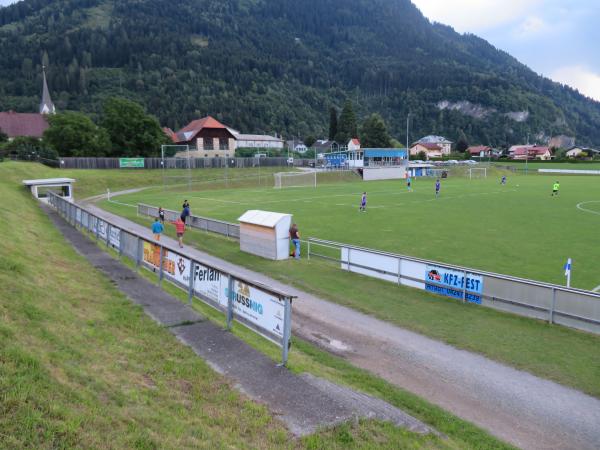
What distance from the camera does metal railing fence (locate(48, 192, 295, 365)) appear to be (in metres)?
8.45

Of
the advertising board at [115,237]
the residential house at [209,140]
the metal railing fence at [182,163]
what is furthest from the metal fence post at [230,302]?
the residential house at [209,140]

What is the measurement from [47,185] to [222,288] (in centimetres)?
3946

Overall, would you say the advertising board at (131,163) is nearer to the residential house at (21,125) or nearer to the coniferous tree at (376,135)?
the residential house at (21,125)

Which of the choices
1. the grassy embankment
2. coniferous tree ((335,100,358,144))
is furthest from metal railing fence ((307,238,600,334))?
coniferous tree ((335,100,358,144))

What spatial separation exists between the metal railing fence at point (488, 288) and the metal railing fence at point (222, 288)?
25.0 ft

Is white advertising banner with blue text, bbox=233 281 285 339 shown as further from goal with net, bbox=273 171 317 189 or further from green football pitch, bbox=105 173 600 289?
goal with net, bbox=273 171 317 189

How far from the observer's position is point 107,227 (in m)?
19.9

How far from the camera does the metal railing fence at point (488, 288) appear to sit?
483 inches

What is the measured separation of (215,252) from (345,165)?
2966 inches

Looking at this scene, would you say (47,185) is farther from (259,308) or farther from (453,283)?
(259,308)

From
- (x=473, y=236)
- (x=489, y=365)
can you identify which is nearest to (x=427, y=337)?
(x=489, y=365)

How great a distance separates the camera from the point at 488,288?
14.2 m

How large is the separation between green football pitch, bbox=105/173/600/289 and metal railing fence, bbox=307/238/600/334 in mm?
4230

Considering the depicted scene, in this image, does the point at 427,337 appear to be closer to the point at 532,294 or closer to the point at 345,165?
the point at 532,294
